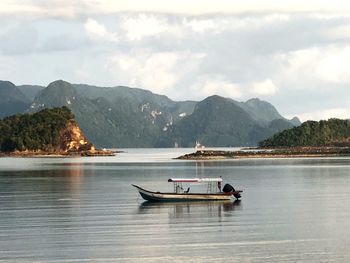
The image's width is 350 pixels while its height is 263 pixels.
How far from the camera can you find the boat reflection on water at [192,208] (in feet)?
206

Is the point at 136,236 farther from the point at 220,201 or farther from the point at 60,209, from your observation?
the point at 220,201

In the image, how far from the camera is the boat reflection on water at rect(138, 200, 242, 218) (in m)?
62.7

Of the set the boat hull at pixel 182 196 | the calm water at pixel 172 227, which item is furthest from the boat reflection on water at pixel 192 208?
the boat hull at pixel 182 196

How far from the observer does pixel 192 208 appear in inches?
2657

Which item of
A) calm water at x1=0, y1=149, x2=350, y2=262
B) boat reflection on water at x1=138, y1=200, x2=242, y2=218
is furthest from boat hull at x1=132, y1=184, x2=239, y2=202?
calm water at x1=0, y1=149, x2=350, y2=262

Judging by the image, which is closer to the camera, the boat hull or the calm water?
the calm water

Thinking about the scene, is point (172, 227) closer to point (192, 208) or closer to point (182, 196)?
point (192, 208)

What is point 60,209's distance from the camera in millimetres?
67375

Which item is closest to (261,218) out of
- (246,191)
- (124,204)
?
(124,204)

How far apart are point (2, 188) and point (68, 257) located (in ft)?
188

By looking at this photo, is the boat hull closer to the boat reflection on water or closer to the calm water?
the boat reflection on water

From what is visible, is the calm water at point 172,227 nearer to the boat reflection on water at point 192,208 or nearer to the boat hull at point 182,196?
the boat reflection on water at point 192,208

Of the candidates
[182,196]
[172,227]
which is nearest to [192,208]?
[182,196]

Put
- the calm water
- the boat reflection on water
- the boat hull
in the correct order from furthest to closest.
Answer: the boat hull, the boat reflection on water, the calm water
